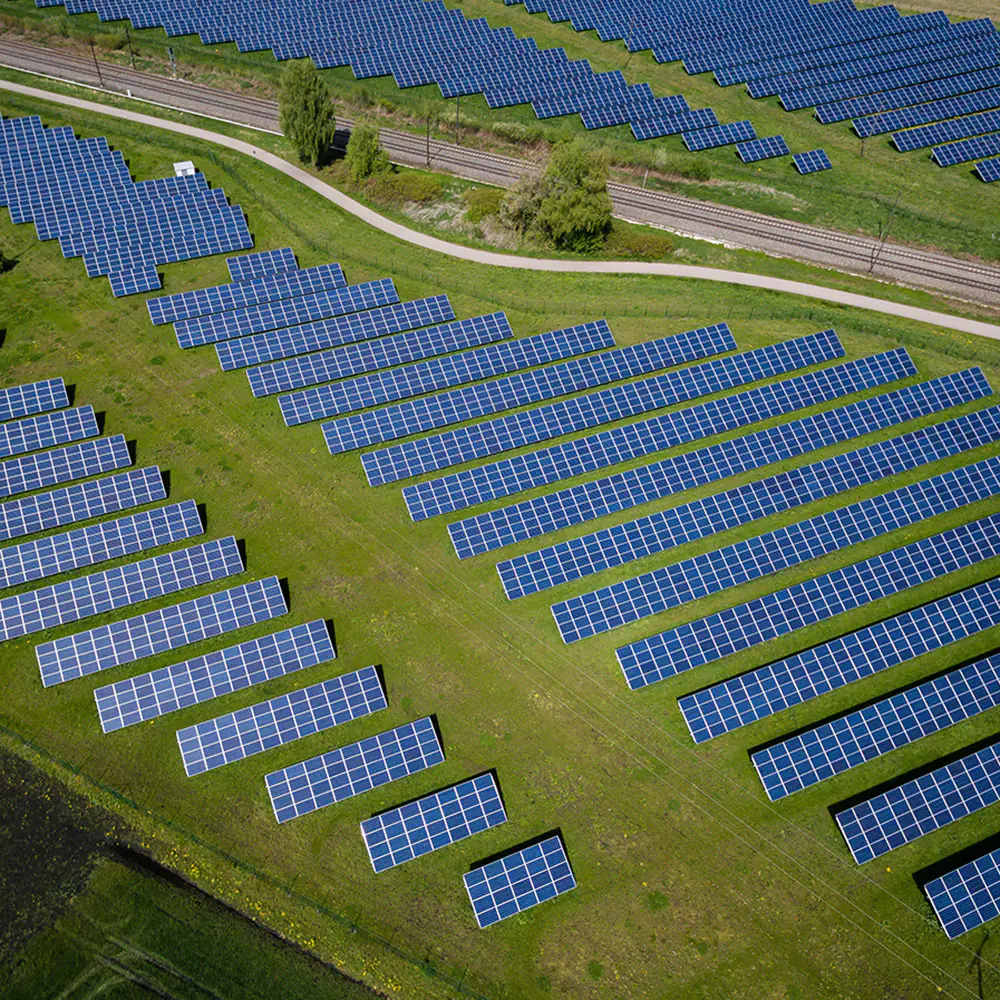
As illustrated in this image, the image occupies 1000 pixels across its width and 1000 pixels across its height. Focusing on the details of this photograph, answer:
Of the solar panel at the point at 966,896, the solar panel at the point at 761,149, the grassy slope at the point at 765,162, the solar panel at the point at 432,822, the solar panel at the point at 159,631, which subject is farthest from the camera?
the solar panel at the point at 761,149

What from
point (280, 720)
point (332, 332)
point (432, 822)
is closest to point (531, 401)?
point (332, 332)

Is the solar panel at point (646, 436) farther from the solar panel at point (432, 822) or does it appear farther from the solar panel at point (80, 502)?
the solar panel at point (432, 822)

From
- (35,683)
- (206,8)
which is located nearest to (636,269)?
(35,683)

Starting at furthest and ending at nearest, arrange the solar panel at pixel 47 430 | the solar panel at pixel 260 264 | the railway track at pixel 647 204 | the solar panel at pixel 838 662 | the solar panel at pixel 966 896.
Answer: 1. the railway track at pixel 647 204
2. the solar panel at pixel 260 264
3. the solar panel at pixel 47 430
4. the solar panel at pixel 838 662
5. the solar panel at pixel 966 896

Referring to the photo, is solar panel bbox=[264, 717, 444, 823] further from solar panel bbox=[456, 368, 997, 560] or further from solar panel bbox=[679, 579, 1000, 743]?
solar panel bbox=[679, 579, 1000, 743]

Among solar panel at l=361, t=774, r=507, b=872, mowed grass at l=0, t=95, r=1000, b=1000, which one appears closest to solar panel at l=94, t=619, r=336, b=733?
mowed grass at l=0, t=95, r=1000, b=1000

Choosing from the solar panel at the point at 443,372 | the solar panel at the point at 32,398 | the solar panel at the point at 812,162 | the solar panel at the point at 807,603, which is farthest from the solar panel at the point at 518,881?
the solar panel at the point at 812,162

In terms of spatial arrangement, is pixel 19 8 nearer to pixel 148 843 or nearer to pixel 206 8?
pixel 206 8
